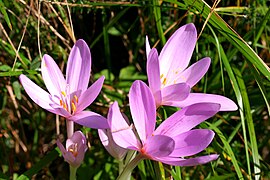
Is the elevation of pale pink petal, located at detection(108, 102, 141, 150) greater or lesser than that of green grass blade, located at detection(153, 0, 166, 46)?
lesser

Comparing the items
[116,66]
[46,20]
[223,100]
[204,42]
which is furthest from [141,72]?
[223,100]

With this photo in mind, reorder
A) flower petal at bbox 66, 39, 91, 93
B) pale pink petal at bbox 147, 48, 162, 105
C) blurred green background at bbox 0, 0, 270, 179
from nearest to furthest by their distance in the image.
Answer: pale pink petal at bbox 147, 48, 162, 105, flower petal at bbox 66, 39, 91, 93, blurred green background at bbox 0, 0, 270, 179

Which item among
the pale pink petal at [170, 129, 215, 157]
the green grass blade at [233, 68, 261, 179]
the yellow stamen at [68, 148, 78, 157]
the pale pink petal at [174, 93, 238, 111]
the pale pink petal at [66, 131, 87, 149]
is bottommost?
the green grass blade at [233, 68, 261, 179]

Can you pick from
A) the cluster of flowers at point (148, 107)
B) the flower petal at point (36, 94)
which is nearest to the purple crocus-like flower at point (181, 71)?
the cluster of flowers at point (148, 107)

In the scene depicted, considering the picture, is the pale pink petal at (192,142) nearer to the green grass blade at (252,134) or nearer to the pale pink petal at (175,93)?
the pale pink petal at (175,93)

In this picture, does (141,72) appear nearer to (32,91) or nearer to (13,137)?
(13,137)

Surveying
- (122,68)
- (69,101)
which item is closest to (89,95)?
(69,101)

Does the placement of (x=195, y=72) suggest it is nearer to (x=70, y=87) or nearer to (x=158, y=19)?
(x=70, y=87)

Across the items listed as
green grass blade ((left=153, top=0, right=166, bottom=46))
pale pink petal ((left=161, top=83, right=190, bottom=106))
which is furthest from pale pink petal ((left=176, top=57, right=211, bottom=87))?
green grass blade ((left=153, top=0, right=166, bottom=46))

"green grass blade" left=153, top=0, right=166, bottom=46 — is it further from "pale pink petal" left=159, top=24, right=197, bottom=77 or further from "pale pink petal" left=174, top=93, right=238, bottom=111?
"pale pink petal" left=174, top=93, right=238, bottom=111
